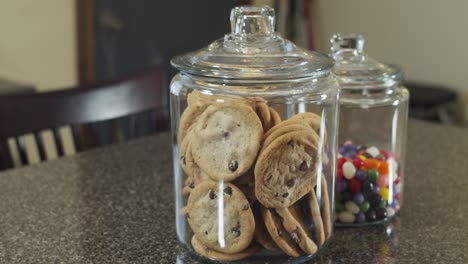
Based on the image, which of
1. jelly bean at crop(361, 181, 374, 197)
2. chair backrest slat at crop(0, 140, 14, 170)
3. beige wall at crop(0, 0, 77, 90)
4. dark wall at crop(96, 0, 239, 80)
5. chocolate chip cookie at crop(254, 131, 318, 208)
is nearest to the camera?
chocolate chip cookie at crop(254, 131, 318, 208)

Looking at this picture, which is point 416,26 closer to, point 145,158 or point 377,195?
point 145,158

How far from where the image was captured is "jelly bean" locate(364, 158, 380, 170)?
85 cm

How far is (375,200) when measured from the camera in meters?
0.85

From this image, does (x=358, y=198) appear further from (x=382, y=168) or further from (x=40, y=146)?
(x=40, y=146)

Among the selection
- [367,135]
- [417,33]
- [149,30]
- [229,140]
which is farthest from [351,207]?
[417,33]

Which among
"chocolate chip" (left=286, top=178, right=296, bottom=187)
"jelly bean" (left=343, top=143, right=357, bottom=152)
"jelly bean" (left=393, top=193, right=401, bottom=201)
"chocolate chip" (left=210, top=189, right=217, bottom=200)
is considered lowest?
"jelly bean" (left=393, top=193, right=401, bottom=201)

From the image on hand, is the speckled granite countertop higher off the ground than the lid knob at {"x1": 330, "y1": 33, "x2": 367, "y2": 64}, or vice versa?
the lid knob at {"x1": 330, "y1": 33, "x2": 367, "y2": 64}

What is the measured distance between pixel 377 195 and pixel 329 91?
0.17 metres

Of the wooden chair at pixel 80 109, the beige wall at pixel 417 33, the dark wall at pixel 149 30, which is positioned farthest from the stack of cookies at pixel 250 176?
the beige wall at pixel 417 33

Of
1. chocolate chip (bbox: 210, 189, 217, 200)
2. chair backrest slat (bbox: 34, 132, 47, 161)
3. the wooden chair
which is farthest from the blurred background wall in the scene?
chocolate chip (bbox: 210, 189, 217, 200)

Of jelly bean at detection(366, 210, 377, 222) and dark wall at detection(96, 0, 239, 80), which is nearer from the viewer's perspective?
jelly bean at detection(366, 210, 377, 222)

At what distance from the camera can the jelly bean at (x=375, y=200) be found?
33.2 inches

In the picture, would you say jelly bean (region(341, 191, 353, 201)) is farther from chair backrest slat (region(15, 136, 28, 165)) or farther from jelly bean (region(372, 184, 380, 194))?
chair backrest slat (region(15, 136, 28, 165))

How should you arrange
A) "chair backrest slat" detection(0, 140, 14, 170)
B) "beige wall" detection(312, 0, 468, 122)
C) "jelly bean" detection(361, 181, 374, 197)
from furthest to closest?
1. "beige wall" detection(312, 0, 468, 122)
2. "chair backrest slat" detection(0, 140, 14, 170)
3. "jelly bean" detection(361, 181, 374, 197)
